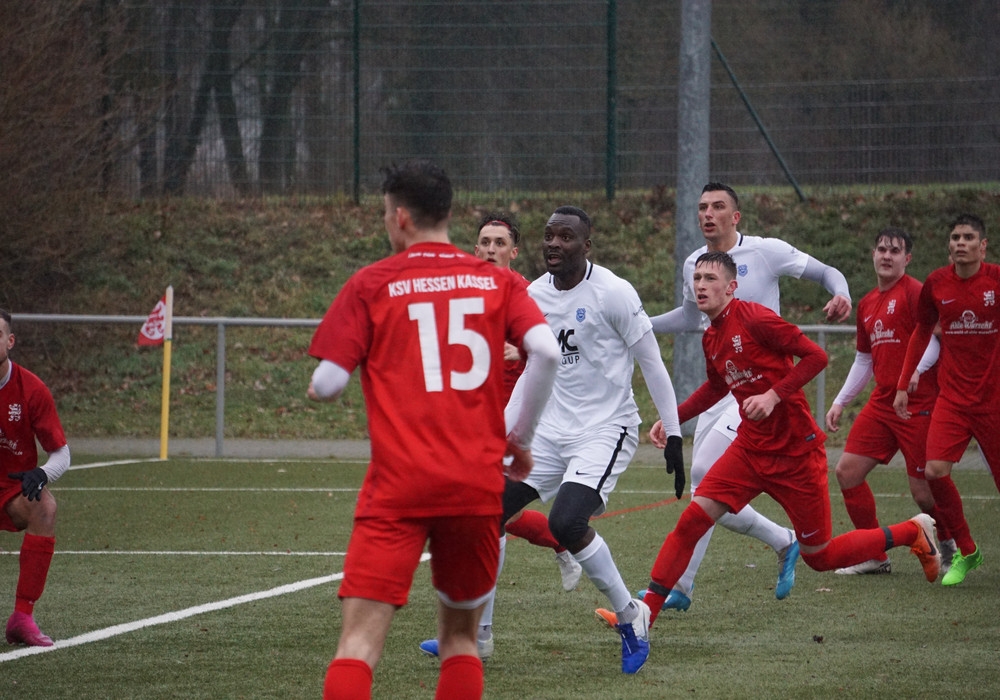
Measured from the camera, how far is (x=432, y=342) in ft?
12.2

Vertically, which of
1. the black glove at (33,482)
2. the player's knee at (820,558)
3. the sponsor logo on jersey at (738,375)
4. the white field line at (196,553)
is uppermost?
the sponsor logo on jersey at (738,375)

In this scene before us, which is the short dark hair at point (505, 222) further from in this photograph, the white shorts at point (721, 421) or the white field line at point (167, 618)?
the white field line at point (167, 618)

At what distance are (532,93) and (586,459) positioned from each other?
1480 centimetres

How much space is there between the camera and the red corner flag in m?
13.7

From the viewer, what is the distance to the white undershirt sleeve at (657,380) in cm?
598

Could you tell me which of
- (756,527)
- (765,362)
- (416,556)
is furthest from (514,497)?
(416,556)

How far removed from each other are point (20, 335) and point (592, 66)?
938 cm

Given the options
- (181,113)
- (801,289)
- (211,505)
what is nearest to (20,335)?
(181,113)

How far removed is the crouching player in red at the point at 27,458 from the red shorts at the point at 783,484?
127 inches

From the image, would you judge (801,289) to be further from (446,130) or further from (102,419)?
(102,419)

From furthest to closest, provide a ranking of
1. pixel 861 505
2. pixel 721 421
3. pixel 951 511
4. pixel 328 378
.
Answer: pixel 861 505 < pixel 951 511 < pixel 721 421 < pixel 328 378

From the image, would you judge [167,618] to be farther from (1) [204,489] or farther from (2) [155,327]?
(2) [155,327]

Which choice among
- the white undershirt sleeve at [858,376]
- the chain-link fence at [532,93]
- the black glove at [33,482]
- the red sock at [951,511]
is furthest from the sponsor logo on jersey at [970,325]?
the chain-link fence at [532,93]

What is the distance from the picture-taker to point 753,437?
A: 250 inches
